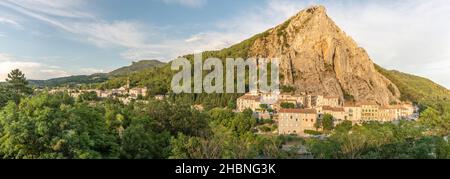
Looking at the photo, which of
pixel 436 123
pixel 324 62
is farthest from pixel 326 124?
pixel 324 62

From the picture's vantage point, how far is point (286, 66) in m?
106

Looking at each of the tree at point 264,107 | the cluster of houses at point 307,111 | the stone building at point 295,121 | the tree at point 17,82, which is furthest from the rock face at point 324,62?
the tree at point 17,82

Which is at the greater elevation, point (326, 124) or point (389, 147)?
point (389, 147)

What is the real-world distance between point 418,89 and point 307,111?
94.7 m

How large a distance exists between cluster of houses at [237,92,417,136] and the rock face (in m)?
16.4

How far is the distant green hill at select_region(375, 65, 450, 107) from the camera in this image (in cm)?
11187

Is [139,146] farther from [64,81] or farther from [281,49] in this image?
[64,81]
